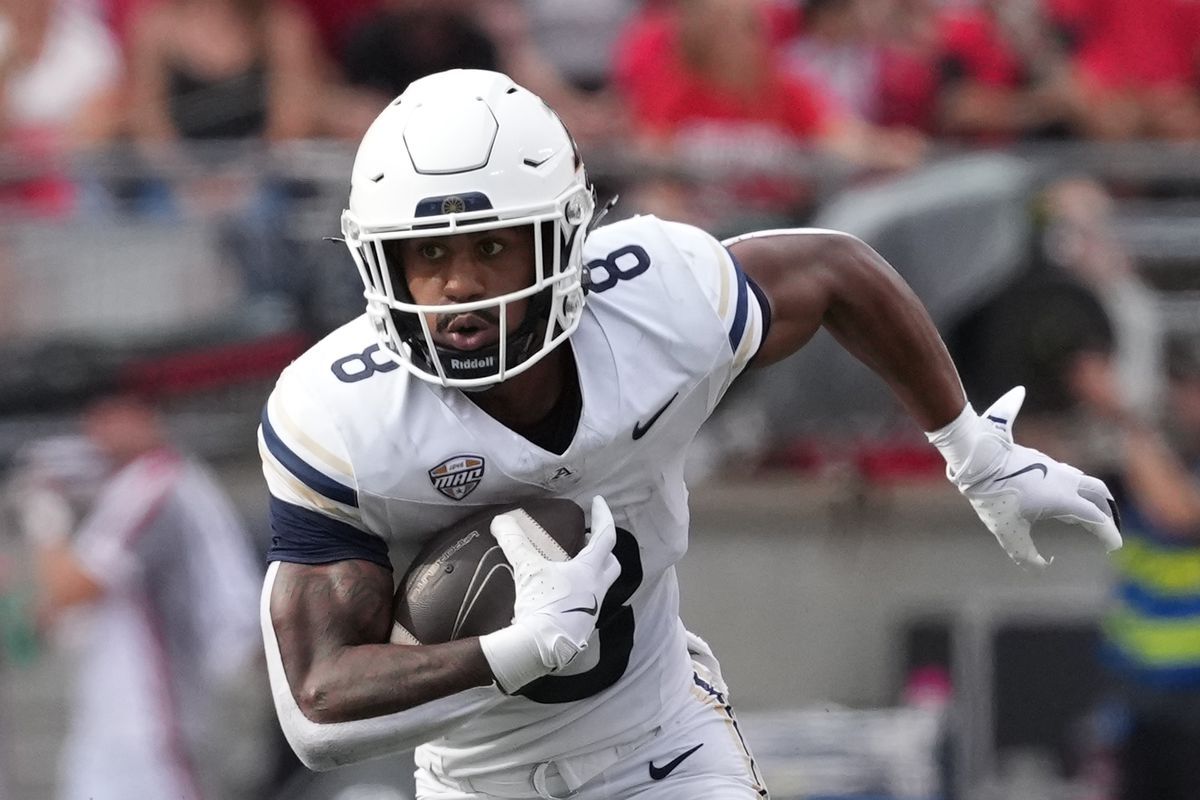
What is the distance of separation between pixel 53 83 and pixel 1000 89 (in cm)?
351

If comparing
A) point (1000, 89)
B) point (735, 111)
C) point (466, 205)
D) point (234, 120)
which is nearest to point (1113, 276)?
point (1000, 89)

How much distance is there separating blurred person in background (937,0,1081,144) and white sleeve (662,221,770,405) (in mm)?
3916

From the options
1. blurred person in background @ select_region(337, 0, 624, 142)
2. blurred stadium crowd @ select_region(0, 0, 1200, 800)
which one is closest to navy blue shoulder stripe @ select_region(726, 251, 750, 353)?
blurred stadium crowd @ select_region(0, 0, 1200, 800)

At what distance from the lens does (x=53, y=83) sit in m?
7.32

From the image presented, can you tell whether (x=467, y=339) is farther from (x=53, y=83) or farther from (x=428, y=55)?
(x=53, y=83)

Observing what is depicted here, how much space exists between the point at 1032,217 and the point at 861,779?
206cm

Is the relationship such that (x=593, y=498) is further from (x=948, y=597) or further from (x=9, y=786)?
(x=9, y=786)

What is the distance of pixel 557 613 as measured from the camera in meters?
3.11

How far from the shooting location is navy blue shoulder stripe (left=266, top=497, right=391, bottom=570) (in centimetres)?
329

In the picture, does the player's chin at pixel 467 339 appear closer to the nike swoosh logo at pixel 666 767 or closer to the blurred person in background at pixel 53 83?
the nike swoosh logo at pixel 666 767

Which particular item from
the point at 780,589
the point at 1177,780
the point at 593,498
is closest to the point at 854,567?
the point at 780,589

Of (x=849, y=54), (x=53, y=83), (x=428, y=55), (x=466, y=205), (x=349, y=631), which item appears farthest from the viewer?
(x=849, y=54)

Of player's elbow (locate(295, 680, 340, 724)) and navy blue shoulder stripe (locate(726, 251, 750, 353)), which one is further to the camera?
navy blue shoulder stripe (locate(726, 251, 750, 353))

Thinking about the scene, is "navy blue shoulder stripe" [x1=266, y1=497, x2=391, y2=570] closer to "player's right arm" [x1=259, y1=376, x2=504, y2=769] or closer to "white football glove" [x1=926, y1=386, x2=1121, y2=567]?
"player's right arm" [x1=259, y1=376, x2=504, y2=769]
